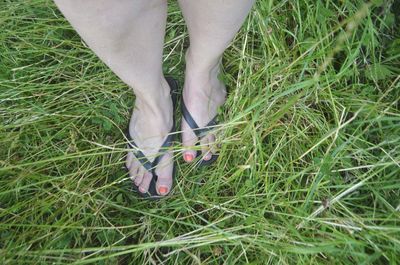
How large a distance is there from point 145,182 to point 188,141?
19 cm

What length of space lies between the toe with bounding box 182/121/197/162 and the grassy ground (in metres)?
0.05

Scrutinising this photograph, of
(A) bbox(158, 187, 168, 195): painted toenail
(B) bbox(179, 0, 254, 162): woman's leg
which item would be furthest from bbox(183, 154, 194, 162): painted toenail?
(A) bbox(158, 187, 168, 195): painted toenail

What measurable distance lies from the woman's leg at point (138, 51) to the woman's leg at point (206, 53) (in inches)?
2.8

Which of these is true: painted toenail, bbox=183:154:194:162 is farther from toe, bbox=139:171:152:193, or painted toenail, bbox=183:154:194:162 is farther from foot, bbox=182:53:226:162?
toe, bbox=139:171:152:193

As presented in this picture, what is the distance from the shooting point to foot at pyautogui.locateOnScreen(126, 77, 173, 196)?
1.14 metres

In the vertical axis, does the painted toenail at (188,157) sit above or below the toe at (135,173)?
below

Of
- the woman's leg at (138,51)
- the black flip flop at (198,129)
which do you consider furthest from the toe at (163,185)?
the black flip flop at (198,129)

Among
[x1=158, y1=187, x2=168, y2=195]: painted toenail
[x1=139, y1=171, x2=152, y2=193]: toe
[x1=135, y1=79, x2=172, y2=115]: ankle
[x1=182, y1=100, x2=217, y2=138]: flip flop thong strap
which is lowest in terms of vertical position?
[x1=158, y1=187, x2=168, y2=195]: painted toenail

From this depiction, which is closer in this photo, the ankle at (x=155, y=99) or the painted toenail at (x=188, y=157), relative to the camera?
the ankle at (x=155, y=99)

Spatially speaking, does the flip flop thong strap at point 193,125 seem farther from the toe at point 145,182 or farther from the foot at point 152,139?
the toe at point 145,182

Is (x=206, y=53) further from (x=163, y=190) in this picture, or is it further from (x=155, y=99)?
(x=163, y=190)

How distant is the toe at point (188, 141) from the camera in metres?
1.18

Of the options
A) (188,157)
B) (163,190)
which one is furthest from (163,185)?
(188,157)

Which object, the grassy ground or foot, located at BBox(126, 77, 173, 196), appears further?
foot, located at BBox(126, 77, 173, 196)
